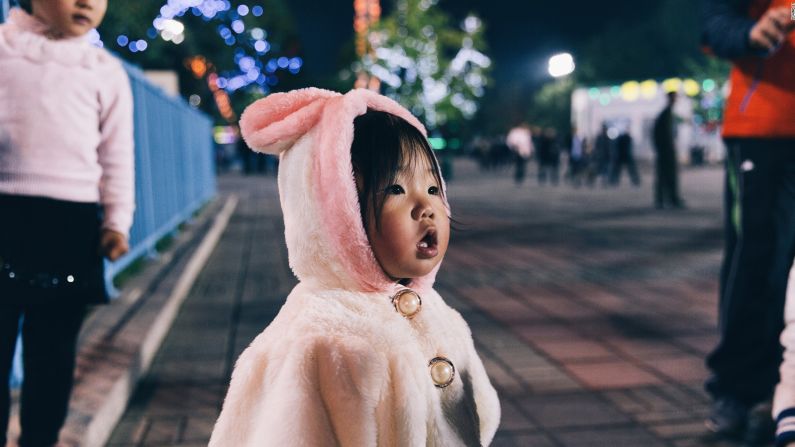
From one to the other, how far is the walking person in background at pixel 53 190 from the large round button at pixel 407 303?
127 cm

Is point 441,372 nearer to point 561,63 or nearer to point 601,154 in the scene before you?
point 601,154

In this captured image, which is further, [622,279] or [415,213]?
[622,279]

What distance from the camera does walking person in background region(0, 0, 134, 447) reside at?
6.94 ft

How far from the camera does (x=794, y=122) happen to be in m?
2.57

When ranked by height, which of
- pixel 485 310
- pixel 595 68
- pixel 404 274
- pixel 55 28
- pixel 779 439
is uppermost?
pixel 595 68

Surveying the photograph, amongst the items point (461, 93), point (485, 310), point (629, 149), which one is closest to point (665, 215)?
point (485, 310)

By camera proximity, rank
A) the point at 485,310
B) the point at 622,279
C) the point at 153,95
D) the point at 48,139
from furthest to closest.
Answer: the point at 153,95 < the point at 622,279 < the point at 485,310 < the point at 48,139

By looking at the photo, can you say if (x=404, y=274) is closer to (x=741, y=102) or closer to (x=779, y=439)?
(x=779, y=439)

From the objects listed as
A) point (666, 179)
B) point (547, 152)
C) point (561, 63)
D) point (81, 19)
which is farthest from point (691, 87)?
point (81, 19)

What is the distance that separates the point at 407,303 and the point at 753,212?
189cm

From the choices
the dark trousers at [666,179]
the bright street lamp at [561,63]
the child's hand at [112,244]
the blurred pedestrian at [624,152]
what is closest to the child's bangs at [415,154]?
the child's hand at [112,244]

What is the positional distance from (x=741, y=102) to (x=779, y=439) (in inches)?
64.5

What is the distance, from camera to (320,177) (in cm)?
124

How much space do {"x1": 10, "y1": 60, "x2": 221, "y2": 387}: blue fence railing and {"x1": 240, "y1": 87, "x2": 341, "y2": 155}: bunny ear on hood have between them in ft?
7.65
